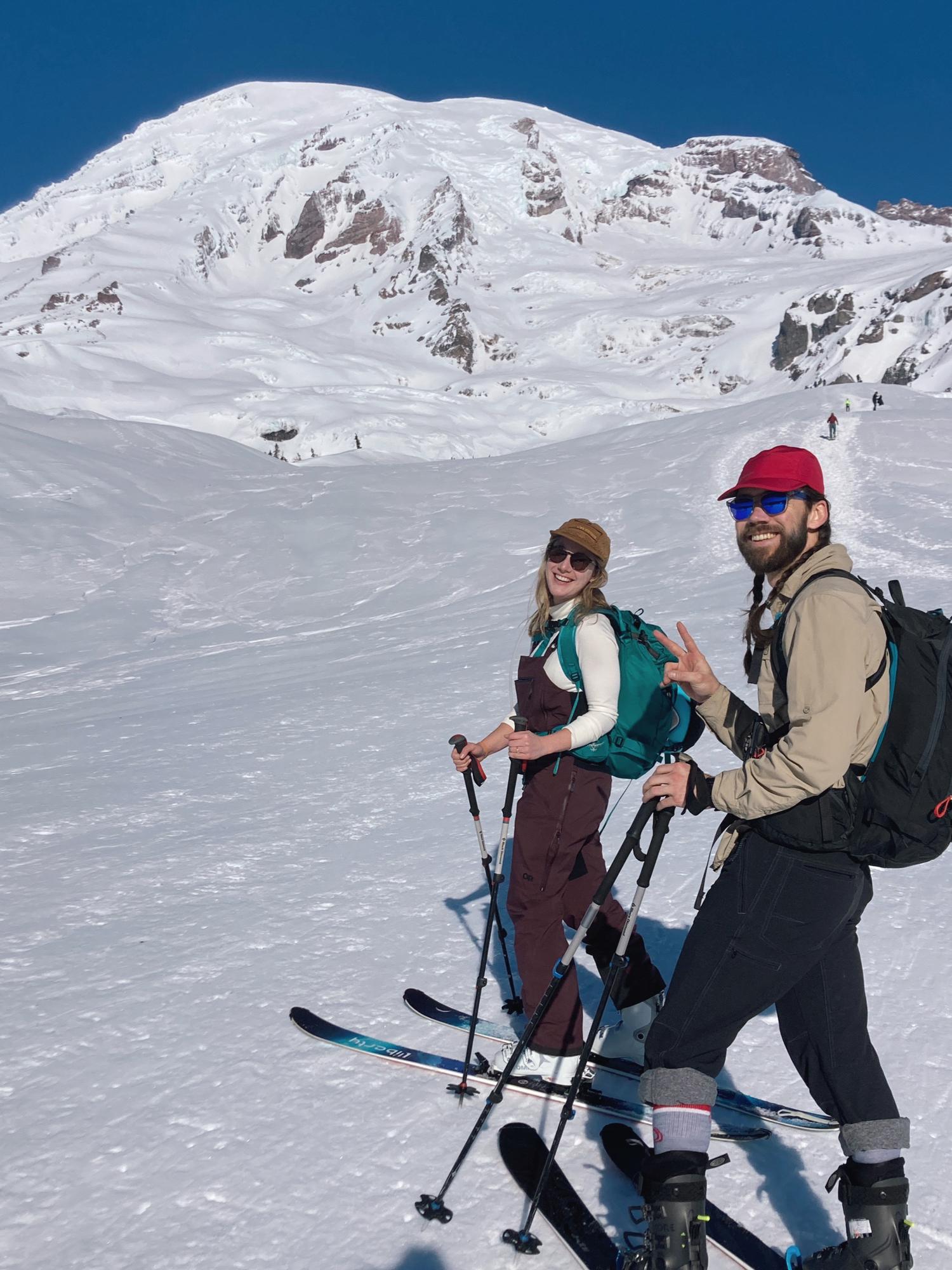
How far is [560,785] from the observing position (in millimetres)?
3168

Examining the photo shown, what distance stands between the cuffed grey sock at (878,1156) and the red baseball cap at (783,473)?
1.56 metres

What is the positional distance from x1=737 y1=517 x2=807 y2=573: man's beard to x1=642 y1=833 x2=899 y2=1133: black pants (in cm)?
67

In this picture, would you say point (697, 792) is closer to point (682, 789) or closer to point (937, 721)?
point (682, 789)

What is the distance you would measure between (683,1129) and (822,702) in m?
1.06

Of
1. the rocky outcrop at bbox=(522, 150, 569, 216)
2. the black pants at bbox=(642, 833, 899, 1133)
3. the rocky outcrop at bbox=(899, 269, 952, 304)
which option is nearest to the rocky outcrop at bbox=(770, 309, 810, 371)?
the rocky outcrop at bbox=(899, 269, 952, 304)

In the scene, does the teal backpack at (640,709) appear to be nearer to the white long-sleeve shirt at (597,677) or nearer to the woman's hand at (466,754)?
the white long-sleeve shirt at (597,677)

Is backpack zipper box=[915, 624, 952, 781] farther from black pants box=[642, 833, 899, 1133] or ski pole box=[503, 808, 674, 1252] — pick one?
ski pole box=[503, 808, 674, 1252]

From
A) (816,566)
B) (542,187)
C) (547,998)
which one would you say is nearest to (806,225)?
(542,187)

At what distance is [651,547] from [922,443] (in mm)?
9099

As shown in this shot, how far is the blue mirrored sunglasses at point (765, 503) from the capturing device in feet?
7.61

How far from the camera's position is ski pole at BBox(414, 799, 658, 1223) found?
2.51 metres

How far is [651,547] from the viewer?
15.9 m

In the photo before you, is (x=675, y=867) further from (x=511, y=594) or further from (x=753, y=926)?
(x=511, y=594)

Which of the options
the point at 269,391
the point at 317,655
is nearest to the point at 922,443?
the point at 317,655
